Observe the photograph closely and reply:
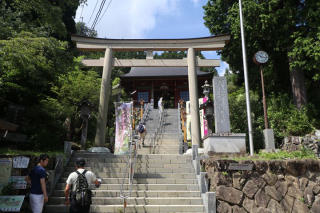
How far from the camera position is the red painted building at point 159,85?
2539cm

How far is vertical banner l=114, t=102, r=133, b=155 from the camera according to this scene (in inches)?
341

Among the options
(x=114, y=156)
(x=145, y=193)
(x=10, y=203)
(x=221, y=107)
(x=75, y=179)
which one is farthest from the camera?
(x=221, y=107)

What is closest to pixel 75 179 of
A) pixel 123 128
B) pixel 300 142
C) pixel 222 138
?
pixel 123 128

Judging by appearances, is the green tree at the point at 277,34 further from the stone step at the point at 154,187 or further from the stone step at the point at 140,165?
the stone step at the point at 154,187

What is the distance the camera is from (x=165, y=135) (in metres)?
13.6

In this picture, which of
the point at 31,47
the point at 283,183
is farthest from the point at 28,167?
the point at 283,183

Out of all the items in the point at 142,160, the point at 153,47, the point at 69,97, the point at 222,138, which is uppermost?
the point at 153,47

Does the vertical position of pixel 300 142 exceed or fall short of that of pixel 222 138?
it exceeds it

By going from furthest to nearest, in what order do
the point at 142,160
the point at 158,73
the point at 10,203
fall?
the point at 158,73, the point at 142,160, the point at 10,203

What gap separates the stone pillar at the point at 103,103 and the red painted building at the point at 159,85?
12.7 meters

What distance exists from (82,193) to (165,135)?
9256mm

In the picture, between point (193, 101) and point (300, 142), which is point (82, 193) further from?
point (300, 142)

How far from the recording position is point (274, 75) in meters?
17.1

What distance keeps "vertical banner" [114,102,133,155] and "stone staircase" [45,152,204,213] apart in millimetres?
336
